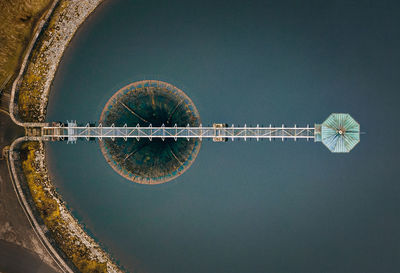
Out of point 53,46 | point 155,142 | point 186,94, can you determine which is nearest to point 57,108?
point 53,46

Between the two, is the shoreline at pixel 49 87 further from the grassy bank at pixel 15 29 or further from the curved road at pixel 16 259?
the curved road at pixel 16 259

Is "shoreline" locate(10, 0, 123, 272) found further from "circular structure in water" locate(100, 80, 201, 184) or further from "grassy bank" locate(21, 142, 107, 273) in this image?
"circular structure in water" locate(100, 80, 201, 184)

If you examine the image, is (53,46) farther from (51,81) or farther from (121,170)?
(121,170)

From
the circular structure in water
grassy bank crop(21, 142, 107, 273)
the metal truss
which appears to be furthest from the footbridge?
grassy bank crop(21, 142, 107, 273)

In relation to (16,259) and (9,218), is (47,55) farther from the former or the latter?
(16,259)

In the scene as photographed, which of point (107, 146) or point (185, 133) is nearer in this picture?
point (185, 133)

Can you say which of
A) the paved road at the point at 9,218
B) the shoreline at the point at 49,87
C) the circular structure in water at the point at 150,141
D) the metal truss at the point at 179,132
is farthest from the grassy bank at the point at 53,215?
the circular structure in water at the point at 150,141
